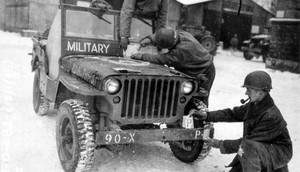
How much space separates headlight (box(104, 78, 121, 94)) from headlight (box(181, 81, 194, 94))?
0.74 metres

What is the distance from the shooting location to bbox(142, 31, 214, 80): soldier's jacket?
4.51 metres

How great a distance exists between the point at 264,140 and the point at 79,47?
2750 millimetres

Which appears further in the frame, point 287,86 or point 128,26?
point 287,86

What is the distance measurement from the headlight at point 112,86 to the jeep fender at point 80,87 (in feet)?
0.24

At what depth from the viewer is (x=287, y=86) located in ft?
38.2

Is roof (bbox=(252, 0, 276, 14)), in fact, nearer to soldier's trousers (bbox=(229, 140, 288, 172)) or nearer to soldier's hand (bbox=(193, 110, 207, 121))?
soldier's hand (bbox=(193, 110, 207, 121))

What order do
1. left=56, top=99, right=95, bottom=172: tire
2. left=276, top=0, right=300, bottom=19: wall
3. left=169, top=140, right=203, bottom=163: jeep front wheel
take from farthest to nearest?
left=276, top=0, right=300, bottom=19: wall
left=169, top=140, right=203, bottom=163: jeep front wheel
left=56, top=99, right=95, bottom=172: tire

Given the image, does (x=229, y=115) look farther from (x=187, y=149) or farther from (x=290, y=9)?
(x=290, y=9)

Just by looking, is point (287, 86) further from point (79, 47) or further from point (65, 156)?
point (65, 156)

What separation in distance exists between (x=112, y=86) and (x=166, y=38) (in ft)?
3.92

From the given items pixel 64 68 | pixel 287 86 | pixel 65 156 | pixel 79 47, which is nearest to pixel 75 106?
pixel 65 156

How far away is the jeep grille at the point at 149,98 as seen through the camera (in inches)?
145

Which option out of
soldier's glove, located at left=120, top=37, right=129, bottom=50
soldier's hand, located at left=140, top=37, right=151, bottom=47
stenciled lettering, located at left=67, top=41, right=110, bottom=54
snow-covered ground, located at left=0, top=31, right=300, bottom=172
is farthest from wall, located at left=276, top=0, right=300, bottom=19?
stenciled lettering, located at left=67, top=41, right=110, bottom=54

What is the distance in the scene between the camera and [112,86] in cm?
358
